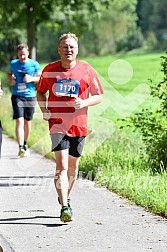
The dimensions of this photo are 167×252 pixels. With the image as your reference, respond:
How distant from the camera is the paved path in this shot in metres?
6.43

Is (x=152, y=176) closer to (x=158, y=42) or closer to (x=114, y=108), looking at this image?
(x=114, y=108)

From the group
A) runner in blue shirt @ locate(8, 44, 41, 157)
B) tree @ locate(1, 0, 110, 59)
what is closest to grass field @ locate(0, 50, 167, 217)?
runner in blue shirt @ locate(8, 44, 41, 157)

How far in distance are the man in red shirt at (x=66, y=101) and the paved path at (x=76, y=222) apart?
40 cm

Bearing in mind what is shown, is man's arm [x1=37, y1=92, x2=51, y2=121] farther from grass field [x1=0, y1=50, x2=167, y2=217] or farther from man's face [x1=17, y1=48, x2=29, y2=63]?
man's face [x1=17, y1=48, x2=29, y2=63]

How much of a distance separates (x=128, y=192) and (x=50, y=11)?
13.8 meters

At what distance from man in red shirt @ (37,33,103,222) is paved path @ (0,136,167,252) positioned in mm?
398

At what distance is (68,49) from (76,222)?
5.92 ft

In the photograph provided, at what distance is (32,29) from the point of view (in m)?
21.9

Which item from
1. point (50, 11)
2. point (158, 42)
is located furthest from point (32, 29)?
point (158, 42)

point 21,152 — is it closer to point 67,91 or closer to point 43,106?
point 43,106

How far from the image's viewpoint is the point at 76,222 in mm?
7434

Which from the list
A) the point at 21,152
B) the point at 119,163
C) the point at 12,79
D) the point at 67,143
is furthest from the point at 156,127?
the point at 12,79

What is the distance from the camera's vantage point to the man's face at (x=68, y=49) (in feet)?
24.7

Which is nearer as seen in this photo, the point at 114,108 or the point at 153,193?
the point at 153,193
